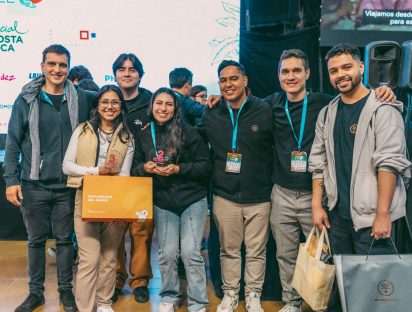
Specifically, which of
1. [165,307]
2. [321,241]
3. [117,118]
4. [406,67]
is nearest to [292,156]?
[321,241]

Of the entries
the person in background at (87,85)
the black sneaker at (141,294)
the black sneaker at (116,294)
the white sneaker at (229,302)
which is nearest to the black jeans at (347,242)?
the white sneaker at (229,302)

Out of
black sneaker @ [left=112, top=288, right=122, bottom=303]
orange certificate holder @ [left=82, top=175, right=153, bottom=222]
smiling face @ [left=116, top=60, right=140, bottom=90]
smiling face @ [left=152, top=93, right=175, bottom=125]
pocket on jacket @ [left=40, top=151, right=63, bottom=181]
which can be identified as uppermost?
smiling face @ [left=116, top=60, right=140, bottom=90]

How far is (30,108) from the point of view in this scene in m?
2.99

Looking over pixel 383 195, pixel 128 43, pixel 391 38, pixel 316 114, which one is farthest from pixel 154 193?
pixel 391 38

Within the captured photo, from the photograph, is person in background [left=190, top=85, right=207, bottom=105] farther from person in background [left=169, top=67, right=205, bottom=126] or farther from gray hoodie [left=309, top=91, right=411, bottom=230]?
gray hoodie [left=309, top=91, right=411, bottom=230]

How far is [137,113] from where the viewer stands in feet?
11.1

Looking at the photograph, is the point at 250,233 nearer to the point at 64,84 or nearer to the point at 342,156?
the point at 342,156

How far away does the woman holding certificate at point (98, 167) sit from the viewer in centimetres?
284

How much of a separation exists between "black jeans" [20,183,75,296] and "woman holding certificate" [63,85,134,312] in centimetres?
17

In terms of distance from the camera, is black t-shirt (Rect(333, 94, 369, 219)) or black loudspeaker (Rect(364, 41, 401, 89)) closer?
black t-shirt (Rect(333, 94, 369, 219))

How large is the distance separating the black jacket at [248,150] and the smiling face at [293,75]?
21 centimetres

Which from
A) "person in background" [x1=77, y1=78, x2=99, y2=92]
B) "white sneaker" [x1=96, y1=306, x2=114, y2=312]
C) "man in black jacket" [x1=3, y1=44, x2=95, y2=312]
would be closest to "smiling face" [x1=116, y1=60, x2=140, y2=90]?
"man in black jacket" [x1=3, y1=44, x2=95, y2=312]

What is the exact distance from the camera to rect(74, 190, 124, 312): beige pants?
290 cm

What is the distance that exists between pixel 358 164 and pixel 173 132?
1.12 m
